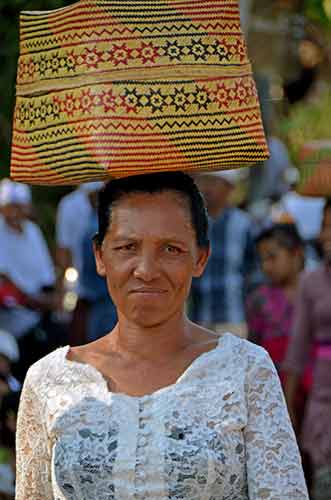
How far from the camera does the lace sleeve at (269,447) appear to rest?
4590 mm

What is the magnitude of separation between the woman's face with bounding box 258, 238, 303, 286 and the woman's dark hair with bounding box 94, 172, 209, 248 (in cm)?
528

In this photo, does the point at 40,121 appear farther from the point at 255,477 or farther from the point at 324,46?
the point at 324,46

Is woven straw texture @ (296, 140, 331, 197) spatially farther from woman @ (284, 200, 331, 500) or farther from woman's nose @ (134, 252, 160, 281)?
woman's nose @ (134, 252, 160, 281)

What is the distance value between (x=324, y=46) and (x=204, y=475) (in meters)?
14.0

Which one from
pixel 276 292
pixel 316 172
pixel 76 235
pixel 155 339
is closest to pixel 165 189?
pixel 155 339

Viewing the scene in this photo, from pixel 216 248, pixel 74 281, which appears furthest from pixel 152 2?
pixel 74 281

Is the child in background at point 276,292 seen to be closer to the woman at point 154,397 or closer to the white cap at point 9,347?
the white cap at point 9,347

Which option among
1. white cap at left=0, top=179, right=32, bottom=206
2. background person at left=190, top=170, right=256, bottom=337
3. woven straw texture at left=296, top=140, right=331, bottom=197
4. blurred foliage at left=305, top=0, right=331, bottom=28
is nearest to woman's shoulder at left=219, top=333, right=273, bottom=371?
woven straw texture at left=296, top=140, right=331, bottom=197

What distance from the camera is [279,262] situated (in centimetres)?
1016

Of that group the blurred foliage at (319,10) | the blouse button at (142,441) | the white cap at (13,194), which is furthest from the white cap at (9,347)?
the blurred foliage at (319,10)

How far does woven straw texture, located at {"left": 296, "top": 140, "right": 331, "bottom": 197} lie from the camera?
9.14 meters

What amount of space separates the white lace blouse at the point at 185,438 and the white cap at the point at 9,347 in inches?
193

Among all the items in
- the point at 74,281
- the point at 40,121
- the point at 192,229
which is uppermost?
the point at 40,121

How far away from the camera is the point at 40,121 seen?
493cm
